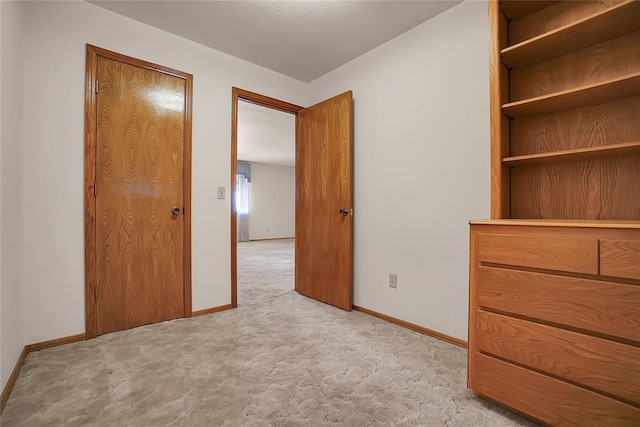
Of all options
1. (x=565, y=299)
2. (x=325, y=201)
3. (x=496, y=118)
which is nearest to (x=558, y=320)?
(x=565, y=299)

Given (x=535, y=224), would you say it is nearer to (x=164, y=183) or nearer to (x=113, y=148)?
(x=164, y=183)

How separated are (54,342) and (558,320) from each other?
2914mm

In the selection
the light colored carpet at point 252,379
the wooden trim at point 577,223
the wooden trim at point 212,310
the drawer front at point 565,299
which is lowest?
the light colored carpet at point 252,379

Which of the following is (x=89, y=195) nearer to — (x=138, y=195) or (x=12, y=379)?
(x=138, y=195)

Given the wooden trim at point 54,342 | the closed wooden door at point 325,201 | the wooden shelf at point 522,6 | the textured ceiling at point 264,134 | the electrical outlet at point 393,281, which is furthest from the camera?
the textured ceiling at point 264,134

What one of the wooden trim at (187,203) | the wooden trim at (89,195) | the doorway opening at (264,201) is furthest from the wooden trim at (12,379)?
the doorway opening at (264,201)

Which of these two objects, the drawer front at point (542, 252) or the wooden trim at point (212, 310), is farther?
the wooden trim at point (212, 310)

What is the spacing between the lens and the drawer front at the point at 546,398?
105 centimetres

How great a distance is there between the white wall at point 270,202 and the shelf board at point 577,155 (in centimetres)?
805

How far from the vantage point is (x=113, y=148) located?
2.17 metres

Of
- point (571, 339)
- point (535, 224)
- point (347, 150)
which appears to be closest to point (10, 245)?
point (347, 150)

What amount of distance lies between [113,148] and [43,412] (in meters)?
1.68

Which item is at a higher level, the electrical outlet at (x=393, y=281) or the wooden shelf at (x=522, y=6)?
the wooden shelf at (x=522, y=6)

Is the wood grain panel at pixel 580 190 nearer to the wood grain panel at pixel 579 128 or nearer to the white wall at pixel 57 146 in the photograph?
the wood grain panel at pixel 579 128
